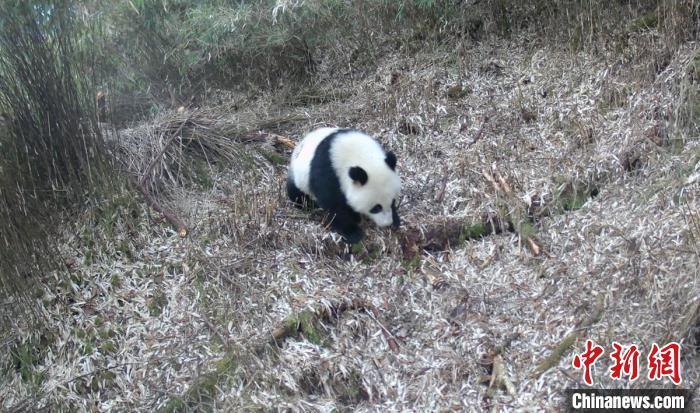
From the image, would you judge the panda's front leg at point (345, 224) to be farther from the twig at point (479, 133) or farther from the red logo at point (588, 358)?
the red logo at point (588, 358)

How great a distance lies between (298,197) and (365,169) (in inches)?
28.6

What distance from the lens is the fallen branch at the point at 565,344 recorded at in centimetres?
377

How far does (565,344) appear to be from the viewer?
12.5 feet

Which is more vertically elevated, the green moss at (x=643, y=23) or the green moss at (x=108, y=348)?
the green moss at (x=643, y=23)

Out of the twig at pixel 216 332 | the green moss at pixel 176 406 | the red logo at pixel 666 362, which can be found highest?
the twig at pixel 216 332

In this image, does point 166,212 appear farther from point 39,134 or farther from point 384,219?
point 384,219

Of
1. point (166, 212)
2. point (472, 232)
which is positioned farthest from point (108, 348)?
point (472, 232)

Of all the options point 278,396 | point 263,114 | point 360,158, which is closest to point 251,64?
point 263,114

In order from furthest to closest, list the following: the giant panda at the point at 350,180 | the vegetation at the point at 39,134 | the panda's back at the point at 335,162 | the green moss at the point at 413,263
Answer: the panda's back at the point at 335,162, the giant panda at the point at 350,180, the green moss at the point at 413,263, the vegetation at the point at 39,134

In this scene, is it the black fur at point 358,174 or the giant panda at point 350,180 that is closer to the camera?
the black fur at point 358,174

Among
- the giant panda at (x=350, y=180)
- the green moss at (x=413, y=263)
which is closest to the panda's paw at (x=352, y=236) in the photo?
the giant panda at (x=350, y=180)

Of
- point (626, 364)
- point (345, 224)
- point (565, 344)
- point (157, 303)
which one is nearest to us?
point (626, 364)

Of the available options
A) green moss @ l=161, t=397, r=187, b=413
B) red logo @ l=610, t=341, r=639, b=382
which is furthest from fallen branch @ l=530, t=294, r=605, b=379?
green moss @ l=161, t=397, r=187, b=413

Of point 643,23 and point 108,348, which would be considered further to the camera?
point 643,23
